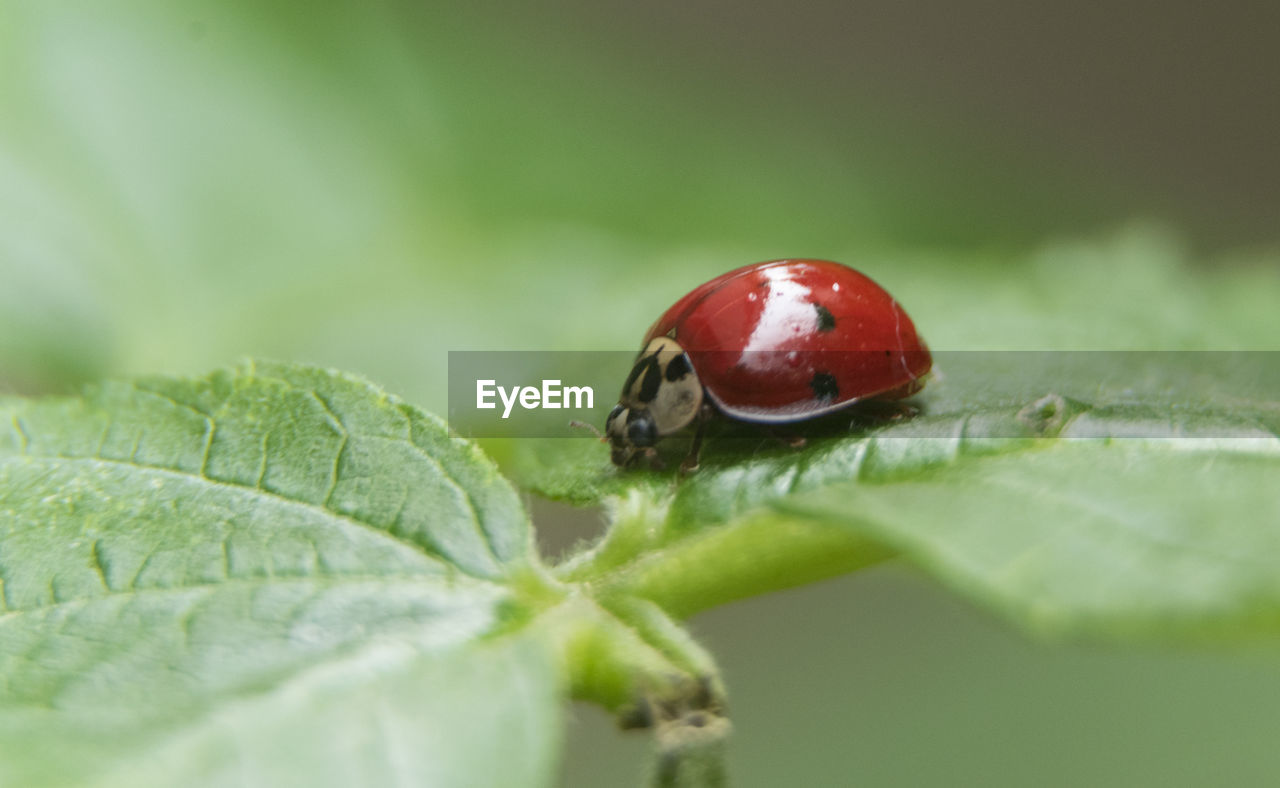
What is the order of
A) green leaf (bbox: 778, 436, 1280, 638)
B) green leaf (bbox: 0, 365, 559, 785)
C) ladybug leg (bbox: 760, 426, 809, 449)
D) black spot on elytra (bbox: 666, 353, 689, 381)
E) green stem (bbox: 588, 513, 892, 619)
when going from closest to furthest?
1. green leaf (bbox: 778, 436, 1280, 638)
2. green leaf (bbox: 0, 365, 559, 785)
3. green stem (bbox: 588, 513, 892, 619)
4. ladybug leg (bbox: 760, 426, 809, 449)
5. black spot on elytra (bbox: 666, 353, 689, 381)

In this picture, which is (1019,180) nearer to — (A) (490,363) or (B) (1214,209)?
(B) (1214,209)

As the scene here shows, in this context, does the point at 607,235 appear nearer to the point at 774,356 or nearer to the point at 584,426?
the point at 584,426

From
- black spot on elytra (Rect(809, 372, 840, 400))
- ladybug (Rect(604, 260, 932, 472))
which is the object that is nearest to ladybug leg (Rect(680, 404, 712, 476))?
ladybug (Rect(604, 260, 932, 472))

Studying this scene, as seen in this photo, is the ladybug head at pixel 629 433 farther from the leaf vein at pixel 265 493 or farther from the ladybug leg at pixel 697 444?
the leaf vein at pixel 265 493

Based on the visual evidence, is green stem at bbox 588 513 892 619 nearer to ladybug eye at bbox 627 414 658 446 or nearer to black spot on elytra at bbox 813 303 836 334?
ladybug eye at bbox 627 414 658 446

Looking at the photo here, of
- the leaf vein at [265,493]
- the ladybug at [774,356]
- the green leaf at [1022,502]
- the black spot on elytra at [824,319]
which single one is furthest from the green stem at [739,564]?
the black spot on elytra at [824,319]

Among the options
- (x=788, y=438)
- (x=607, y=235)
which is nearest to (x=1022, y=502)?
(x=788, y=438)
